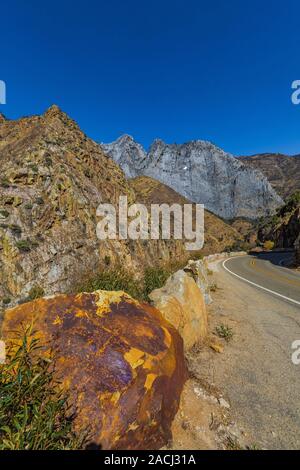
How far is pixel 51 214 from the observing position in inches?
977

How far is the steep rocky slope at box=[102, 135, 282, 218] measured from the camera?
15562 cm

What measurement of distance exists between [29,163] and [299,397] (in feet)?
101

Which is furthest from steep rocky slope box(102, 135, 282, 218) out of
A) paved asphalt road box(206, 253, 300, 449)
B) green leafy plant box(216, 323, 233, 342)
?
green leafy plant box(216, 323, 233, 342)

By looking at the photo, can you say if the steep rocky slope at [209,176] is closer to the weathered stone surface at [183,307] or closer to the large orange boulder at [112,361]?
the weathered stone surface at [183,307]

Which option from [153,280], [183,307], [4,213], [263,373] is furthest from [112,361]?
[4,213]

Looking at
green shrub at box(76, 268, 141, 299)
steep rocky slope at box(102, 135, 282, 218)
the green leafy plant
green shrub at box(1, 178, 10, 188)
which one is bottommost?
the green leafy plant

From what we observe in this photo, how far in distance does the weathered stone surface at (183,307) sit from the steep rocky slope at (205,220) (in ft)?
236

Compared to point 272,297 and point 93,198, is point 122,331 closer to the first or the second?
point 272,297

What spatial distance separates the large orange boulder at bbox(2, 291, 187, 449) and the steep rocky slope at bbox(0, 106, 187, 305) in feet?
37.5

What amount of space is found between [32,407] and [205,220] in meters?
99.5

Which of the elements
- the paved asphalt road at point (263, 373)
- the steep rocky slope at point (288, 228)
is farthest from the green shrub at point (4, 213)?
the steep rocky slope at point (288, 228)

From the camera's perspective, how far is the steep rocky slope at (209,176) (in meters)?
156

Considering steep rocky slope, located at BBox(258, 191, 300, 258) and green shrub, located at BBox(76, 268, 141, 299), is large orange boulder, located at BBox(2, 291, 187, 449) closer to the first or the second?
green shrub, located at BBox(76, 268, 141, 299)
